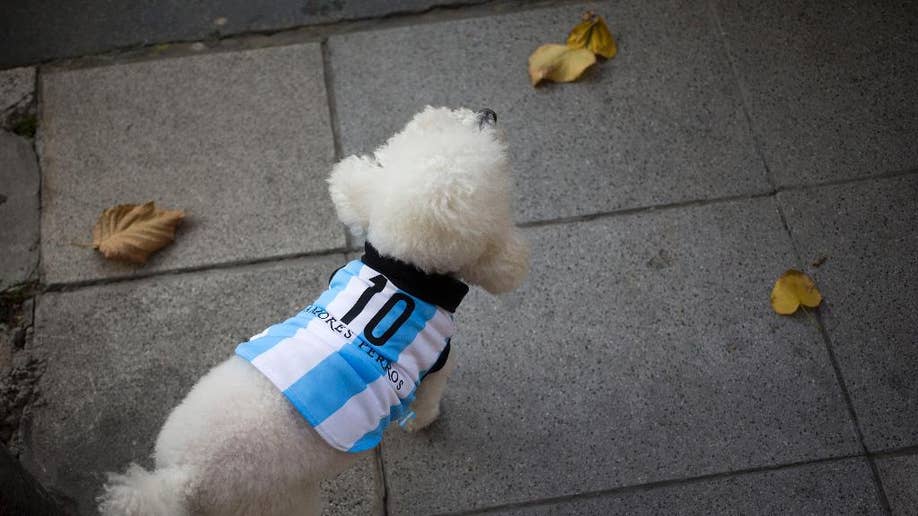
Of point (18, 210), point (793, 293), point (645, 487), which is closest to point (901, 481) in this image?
point (793, 293)

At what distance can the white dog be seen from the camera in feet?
5.56

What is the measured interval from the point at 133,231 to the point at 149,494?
160 cm

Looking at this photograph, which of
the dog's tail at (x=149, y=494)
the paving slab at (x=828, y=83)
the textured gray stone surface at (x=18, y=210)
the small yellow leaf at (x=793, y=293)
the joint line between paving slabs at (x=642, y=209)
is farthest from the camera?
the paving slab at (x=828, y=83)

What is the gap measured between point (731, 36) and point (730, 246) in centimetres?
118

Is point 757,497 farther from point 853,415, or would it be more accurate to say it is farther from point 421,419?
point 421,419

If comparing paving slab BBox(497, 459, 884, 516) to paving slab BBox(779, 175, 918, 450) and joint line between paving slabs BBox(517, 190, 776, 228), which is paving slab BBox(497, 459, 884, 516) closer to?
paving slab BBox(779, 175, 918, 450)

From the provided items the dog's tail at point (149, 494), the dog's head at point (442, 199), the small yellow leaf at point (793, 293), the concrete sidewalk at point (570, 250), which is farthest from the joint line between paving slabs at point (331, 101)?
the small yellow leaf at point (793, 293)

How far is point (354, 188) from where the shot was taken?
6.61ft

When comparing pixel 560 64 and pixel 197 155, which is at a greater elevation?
pixel 560 64

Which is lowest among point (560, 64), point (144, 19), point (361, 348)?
point (361, 348)

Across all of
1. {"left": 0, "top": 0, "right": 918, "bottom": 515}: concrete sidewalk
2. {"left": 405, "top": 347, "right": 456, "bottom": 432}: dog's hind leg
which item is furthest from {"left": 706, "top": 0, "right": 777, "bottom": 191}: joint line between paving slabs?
{"left": 405, "top": 347, "right": 456, "bottom": 432}: dog's hind leg

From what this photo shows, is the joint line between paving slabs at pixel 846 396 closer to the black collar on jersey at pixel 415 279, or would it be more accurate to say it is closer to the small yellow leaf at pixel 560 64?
the small yellow leaf at pixel 560 64

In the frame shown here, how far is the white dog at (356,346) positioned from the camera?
1695 millimetres

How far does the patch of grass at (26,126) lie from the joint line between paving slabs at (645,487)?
100.0 inches
